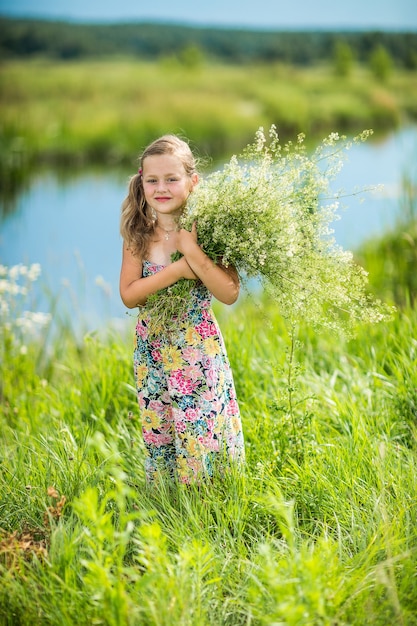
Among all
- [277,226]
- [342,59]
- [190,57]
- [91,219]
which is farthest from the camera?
[190,57]

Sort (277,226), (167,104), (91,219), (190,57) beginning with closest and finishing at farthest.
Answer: (277,226) < (91,219) < (167,104) < (190,57)

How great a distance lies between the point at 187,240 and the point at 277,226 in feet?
0.91

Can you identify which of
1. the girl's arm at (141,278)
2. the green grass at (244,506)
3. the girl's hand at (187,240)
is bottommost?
the green grass at (244,506)

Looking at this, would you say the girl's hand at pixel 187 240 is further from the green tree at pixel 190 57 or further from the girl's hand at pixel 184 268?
the green tree at pixel 190 57

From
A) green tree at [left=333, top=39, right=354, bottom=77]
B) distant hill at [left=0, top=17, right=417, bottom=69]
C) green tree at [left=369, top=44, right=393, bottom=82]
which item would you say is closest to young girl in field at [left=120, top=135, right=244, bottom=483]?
green tree at [left=369, top=44, right=393, bottom=82]

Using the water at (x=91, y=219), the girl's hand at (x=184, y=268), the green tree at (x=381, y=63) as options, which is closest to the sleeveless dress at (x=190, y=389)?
the girl's hand at (x=184, y=268)

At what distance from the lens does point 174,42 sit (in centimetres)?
3250

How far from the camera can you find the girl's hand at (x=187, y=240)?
83.4 inches

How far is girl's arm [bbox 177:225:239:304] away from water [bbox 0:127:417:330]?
246 centimetres

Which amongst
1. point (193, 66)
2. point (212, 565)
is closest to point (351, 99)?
point (193, 66)

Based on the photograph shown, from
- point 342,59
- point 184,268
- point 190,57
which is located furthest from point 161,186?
point 190,57

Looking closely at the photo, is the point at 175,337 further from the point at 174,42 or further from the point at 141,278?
the point at 174,42

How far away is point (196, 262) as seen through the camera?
83.4 inches

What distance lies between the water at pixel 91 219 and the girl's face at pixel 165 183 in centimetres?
233
